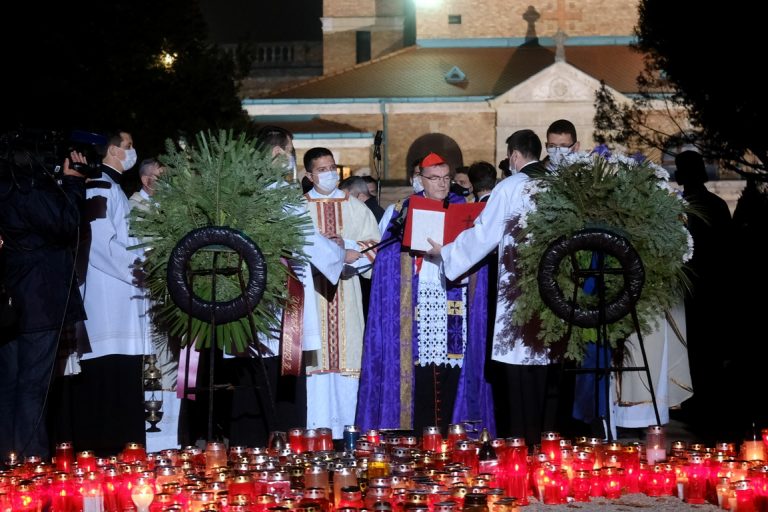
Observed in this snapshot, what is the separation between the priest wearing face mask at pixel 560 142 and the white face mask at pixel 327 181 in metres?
1.71

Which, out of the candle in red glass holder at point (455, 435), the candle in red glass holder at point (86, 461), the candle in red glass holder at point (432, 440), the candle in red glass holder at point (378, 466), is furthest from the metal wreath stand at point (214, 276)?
the candle in red glass holder at point (378, 466)

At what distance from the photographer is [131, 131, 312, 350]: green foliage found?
9062 millimetres

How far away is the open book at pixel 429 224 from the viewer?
998cm

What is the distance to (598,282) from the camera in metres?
8.81

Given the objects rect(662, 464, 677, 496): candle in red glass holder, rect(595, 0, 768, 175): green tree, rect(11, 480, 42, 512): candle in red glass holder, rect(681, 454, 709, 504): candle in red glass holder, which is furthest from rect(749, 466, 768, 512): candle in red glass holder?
rect(595, 0, 768, 175): green tree

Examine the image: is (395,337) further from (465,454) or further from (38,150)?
(38,150)

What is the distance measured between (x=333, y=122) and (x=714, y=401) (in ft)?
110

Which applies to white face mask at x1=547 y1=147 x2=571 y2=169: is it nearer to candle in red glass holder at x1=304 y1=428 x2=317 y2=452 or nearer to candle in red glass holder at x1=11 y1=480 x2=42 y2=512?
candle in red glass holder at x1=304 y1=428 x2=317 y2=452

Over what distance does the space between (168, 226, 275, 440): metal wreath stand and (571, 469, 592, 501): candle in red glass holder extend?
2.06 meters

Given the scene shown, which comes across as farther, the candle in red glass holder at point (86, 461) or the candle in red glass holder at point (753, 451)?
the candle in red glass holder at point (753, 451)

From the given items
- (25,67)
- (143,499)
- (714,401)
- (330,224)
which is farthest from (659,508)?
(25,67)

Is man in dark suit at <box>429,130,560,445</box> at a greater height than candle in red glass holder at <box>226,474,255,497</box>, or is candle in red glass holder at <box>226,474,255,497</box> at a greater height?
man in dark suit at <box>429,130,560,445</box>

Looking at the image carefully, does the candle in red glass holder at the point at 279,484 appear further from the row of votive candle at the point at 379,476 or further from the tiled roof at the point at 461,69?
the tiled roof at the point at 461,69

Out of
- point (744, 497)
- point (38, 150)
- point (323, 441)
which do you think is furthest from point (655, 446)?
point (38, 150)
